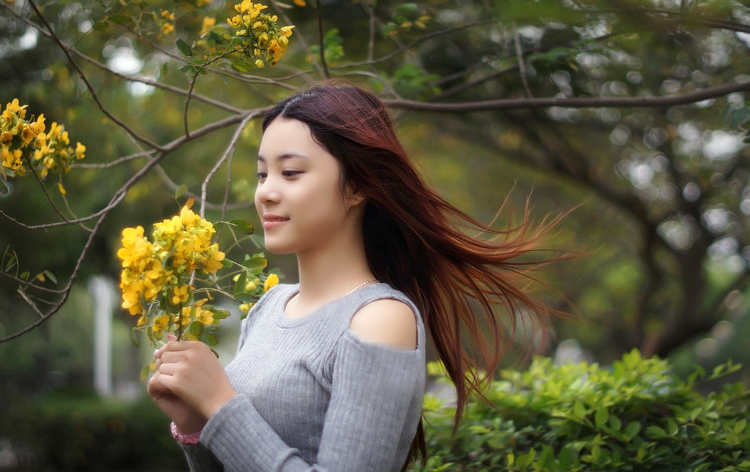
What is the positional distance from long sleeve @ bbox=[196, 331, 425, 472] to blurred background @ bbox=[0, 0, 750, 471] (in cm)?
70

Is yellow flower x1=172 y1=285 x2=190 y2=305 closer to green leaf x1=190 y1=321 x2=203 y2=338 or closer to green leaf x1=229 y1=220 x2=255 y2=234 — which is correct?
green leaf x1=190 y1=321 x2=203 y2=338

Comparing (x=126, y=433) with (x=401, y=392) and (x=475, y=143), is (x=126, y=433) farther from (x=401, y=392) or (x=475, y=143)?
(x=401, y=392)

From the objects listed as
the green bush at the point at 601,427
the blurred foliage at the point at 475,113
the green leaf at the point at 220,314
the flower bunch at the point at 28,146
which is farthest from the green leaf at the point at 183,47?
the green bush at the point at 601,427

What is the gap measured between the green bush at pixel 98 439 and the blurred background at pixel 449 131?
0.10 ft

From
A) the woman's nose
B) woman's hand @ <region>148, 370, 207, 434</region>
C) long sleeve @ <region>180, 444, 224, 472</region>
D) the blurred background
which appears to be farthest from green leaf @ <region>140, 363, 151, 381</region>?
the blurred background

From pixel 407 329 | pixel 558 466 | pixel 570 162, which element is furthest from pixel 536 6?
pixel 570 162

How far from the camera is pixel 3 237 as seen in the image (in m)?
6.31

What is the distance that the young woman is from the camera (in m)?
1.79

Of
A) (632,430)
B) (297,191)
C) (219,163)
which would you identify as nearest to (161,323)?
(297,191)

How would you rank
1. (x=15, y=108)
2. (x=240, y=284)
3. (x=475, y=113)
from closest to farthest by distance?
(x=240, y=284) < (x=15, y=108) < (x=475, y=113)

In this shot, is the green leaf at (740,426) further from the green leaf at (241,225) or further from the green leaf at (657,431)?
the green leaf at (241,225)

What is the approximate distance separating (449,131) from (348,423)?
6.96 metres

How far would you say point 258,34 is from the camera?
7.53 ft

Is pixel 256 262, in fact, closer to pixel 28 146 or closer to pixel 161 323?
pixel 161 323
